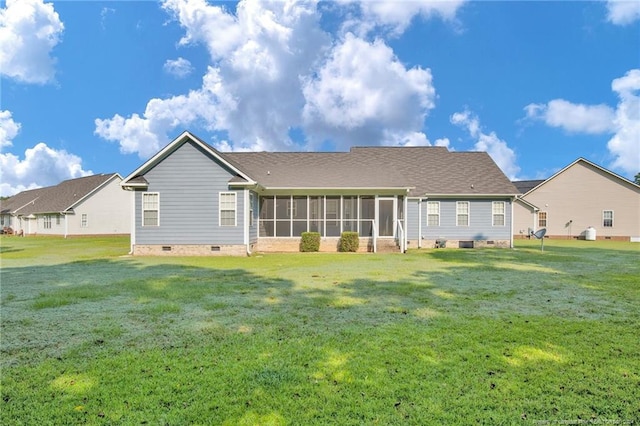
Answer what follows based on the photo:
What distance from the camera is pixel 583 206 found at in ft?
95.6

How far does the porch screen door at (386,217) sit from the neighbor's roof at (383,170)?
1.45 meters

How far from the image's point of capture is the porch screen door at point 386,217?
64.5 feet

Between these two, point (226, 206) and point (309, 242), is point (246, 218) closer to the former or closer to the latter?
point (226, 206)

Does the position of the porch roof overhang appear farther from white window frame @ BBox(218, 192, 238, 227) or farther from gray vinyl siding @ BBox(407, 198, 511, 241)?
gray vinyl siding @ BBox(407, 198, 511, 241)

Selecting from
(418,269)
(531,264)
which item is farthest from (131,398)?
(531,264)

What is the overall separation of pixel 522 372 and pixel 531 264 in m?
10.4

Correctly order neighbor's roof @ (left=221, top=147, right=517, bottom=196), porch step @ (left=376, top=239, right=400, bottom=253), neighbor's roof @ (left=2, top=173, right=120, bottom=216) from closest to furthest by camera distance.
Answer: porch step @ (left=376, top=239, right=400, bottom=253)
neighbor's roof @ (left=221, top=147, right=517, bottom=196)
neighbor's roof @ (left=2, top=173, right=120, bottom=216)

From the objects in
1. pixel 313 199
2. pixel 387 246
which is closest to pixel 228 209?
pixel 313 199

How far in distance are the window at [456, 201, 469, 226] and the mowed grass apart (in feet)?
42.2

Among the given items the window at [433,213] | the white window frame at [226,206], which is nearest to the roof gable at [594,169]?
the window at [433,213]

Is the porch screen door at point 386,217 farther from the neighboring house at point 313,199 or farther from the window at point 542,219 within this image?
the window at point 542,219

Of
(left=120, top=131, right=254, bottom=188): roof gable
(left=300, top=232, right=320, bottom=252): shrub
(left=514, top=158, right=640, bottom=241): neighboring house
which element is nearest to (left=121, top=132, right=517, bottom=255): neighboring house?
(left=120, top=131, right=254, bottom=188): roof gable

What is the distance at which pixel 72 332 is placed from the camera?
4887mm

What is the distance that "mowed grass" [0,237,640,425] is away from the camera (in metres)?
2.92
